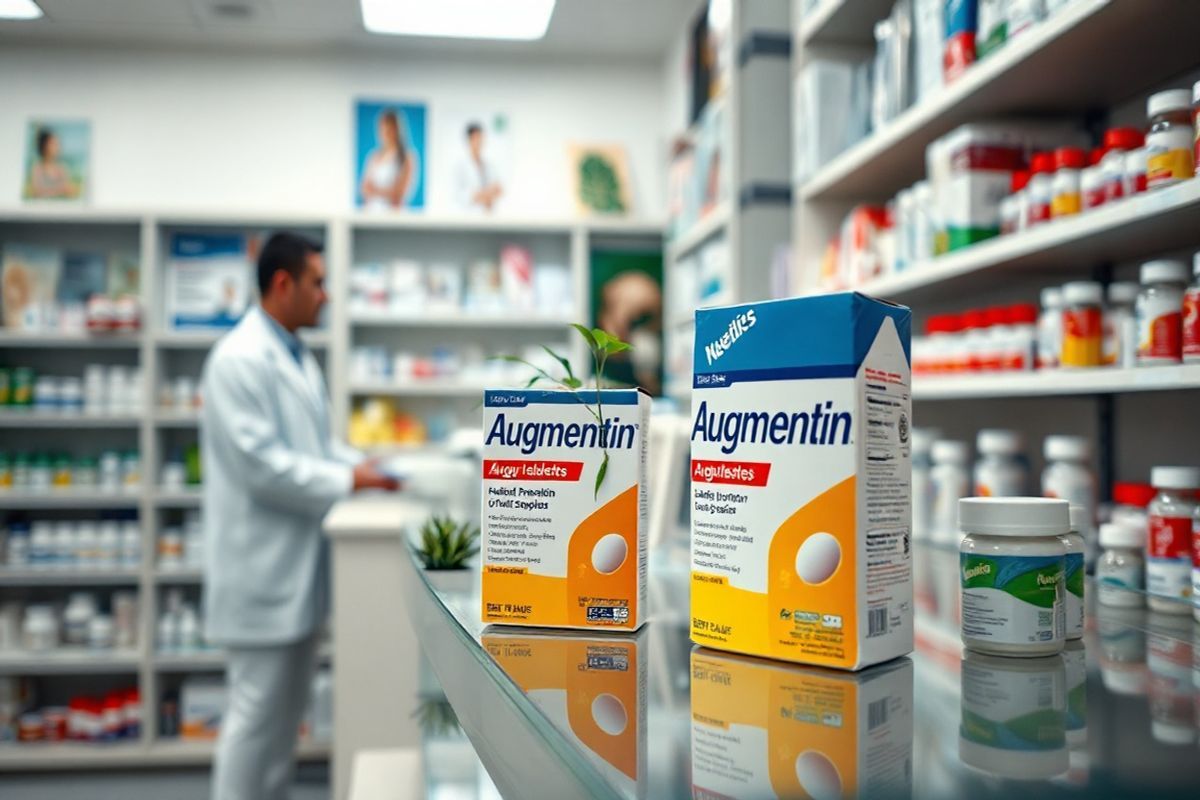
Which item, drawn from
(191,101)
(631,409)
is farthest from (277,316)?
(631,409)

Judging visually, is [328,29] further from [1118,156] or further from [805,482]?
[805,482]

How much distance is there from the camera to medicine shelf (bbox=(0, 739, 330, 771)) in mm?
4094

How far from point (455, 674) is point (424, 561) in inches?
14.5

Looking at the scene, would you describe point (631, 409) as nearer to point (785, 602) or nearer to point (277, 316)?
point (785, 602)

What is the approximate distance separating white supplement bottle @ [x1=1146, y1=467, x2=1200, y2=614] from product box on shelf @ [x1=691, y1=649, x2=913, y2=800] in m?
0.64

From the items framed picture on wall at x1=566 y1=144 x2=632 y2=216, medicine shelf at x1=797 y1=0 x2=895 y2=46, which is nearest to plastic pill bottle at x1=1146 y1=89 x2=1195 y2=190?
medicine shelf at x1=797 y1=0 x2=895 y2=46

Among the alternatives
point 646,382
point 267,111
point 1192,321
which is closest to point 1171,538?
point 1192,321

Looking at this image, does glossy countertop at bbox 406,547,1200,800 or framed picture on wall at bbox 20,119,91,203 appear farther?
framed picture on wall at bbox 20,119,91,203

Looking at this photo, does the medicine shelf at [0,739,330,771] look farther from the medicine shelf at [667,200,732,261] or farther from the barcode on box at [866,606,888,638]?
the barcode on box at [866,606,888,638]

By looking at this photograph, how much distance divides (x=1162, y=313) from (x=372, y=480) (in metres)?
2.29

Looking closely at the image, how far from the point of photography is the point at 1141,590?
45.7 inches

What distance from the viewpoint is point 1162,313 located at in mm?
1272

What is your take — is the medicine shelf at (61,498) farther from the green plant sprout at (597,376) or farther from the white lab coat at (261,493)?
the green plant sprout at (597,376)

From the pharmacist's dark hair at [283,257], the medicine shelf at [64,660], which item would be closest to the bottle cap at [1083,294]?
the pharmacist's dark hair at [283,257]
